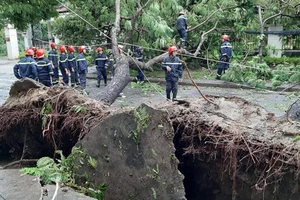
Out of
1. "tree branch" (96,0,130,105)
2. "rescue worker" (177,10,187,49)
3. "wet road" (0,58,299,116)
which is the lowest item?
"wet road" (0,58,299,116)

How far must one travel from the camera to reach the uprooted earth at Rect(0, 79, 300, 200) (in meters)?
3.16

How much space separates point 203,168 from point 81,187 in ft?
4.01

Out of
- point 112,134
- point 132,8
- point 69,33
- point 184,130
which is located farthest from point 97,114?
point 69,33

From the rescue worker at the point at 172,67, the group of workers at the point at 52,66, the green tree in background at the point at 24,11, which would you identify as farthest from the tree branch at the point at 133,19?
the green tree in background at the point at 24,11

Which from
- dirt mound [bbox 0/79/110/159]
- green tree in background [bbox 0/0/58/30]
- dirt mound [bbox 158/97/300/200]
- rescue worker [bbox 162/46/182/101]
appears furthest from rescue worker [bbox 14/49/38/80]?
dirt mound [bbox 158/97/300/200]

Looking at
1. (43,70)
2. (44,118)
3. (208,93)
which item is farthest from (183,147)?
(208,93)

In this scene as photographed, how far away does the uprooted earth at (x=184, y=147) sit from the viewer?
3164 mm

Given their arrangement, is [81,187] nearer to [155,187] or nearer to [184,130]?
[155,187]

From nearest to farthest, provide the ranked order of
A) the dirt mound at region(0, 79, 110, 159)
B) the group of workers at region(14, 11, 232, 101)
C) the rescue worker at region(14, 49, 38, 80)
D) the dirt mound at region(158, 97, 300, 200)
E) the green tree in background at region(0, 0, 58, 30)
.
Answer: the dirt mound at region(158, 97, 300, 200) → the dirt mound at region(0, 79, 110, 159) → the green tree in background at region(0, 0, 58, 30) → the rescue worker at region(14, 49, 38, 80) → the group of workers at region(14, 11, 232, 101)

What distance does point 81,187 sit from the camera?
12.3ft

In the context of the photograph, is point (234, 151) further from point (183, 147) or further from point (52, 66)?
point (52, 66)

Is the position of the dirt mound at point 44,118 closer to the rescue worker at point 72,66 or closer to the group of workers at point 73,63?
the group of workers at point 73,63

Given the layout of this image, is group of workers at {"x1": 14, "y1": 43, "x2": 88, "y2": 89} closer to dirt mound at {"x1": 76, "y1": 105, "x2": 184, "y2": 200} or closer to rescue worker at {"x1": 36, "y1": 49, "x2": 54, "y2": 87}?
rescue worker at {"x1": 36, "y1": 49, "x2": 54, "y2": 87}

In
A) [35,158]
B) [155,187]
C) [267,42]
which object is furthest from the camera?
[267,42]
